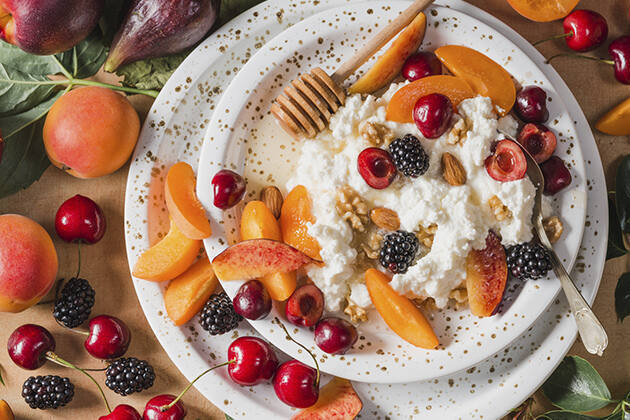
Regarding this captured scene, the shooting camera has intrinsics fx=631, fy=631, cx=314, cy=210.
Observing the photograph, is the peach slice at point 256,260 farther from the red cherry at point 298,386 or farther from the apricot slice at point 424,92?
the apricot slice at point 424,92

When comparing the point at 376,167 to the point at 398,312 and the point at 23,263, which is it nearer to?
the point at 398,312

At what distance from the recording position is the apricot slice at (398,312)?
2094 millimetres

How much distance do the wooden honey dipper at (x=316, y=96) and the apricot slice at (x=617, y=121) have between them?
Answer: 31.9 inches

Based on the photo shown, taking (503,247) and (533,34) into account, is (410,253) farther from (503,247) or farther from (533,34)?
(533,34)

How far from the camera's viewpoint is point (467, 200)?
210cm

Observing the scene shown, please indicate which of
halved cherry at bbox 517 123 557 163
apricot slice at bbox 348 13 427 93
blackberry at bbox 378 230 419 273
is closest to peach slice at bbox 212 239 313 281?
blackberry at bbox 378 230 419 273

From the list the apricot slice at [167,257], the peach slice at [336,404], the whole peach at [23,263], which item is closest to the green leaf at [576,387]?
the peach slice at [336,404]

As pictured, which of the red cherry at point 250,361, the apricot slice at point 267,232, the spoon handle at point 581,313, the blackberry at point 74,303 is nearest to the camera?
the spoon handle at point 581,313

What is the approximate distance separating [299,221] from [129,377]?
2.85ft

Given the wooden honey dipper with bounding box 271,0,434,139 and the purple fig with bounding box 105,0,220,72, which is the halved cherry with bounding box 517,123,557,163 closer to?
the wooden honey dipper with bounding box 271,0,434,139

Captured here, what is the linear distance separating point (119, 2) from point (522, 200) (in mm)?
1621

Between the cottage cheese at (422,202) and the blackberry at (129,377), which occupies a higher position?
the cottage cheese at (422,202)

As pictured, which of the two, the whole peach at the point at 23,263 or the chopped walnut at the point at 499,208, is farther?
the whole peach at the point at 23,263

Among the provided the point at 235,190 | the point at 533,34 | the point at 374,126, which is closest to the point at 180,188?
the point at 235,190
